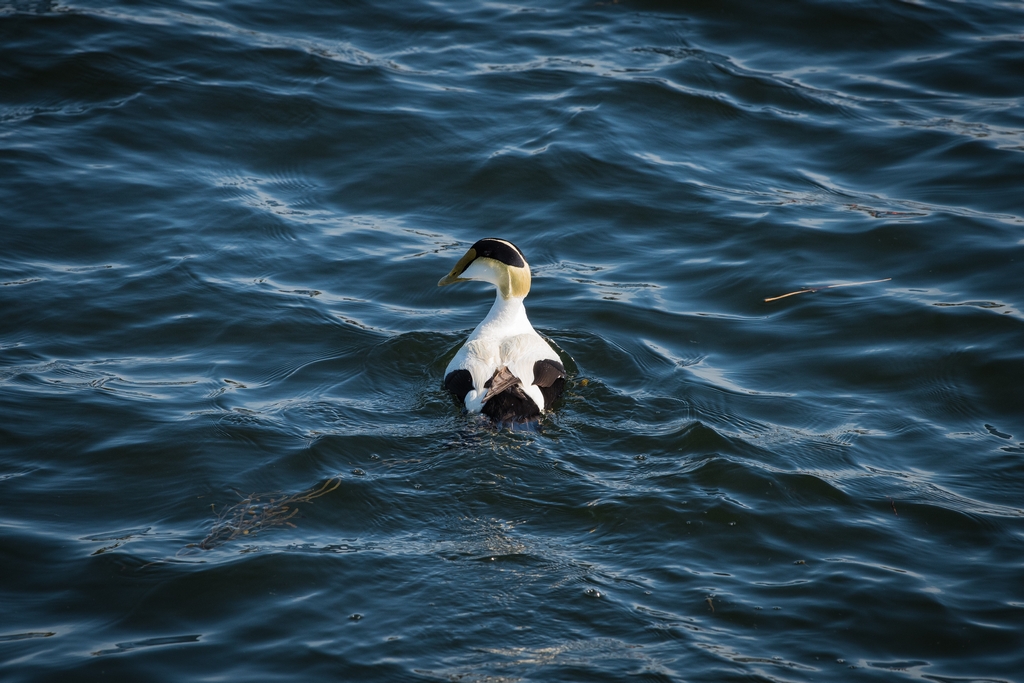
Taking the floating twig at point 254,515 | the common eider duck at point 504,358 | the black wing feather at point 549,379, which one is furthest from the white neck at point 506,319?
the floating twig at point 254,515

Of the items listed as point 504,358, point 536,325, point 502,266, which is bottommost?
point 536,325

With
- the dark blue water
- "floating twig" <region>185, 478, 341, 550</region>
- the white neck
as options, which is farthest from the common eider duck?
"floating twig" <region>185, 478, 341, 550</region>

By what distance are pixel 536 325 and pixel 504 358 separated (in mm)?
1192

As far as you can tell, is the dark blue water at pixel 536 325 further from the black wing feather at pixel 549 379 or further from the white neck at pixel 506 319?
the white neck at pixel 506 319

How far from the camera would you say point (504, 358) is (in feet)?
19.4

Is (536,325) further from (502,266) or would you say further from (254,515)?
(254,515)

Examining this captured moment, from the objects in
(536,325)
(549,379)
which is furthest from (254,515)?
(536,325)

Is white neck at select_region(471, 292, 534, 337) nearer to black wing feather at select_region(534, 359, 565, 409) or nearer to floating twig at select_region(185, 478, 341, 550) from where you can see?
black wing feather at select_region(534, 359, 565, 409)

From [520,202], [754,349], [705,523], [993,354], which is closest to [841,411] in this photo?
[754,349]

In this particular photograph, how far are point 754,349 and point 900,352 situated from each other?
0.98 metres

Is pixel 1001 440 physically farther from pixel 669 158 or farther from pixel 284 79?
pixel 284 79

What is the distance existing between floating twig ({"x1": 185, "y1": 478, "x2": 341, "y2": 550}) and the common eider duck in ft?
3.62

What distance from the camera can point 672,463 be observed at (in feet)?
17.4

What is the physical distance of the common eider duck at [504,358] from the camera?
18.5ft
